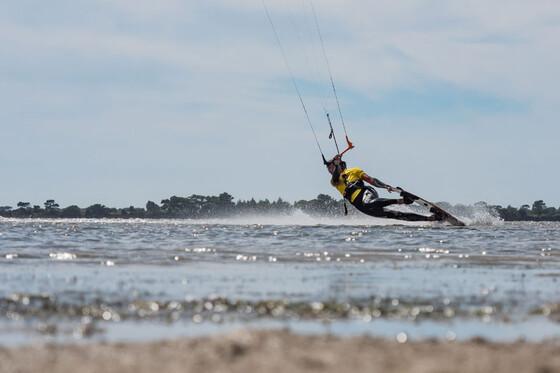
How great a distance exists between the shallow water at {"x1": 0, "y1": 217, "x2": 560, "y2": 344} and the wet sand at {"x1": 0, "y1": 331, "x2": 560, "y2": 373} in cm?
130

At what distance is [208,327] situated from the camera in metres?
15.0

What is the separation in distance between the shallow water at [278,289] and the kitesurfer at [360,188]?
9777 mm

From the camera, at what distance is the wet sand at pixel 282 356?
1124cm

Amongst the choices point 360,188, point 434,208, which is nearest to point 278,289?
point 360,188

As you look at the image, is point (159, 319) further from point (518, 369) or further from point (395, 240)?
point (395, 240)

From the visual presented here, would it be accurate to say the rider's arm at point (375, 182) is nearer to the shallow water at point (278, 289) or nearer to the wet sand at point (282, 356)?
the shallow water at point (278, 289)

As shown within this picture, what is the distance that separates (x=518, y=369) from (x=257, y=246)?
25.8m

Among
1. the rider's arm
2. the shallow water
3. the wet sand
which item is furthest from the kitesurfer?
the wet sand

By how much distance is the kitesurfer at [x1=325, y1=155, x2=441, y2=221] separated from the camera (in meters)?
46.8

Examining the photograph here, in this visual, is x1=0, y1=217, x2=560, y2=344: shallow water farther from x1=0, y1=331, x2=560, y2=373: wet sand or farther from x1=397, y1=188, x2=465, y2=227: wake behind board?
x1=397, y1=188, x2=465, y2=227: wake behind board

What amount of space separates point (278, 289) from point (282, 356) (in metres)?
8.64

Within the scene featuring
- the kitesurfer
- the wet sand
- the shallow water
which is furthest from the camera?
the kitesurfer

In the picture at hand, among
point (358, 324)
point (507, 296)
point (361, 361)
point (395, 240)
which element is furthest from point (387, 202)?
point (361, 361)

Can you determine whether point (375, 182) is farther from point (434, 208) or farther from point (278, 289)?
point (278, 289)
